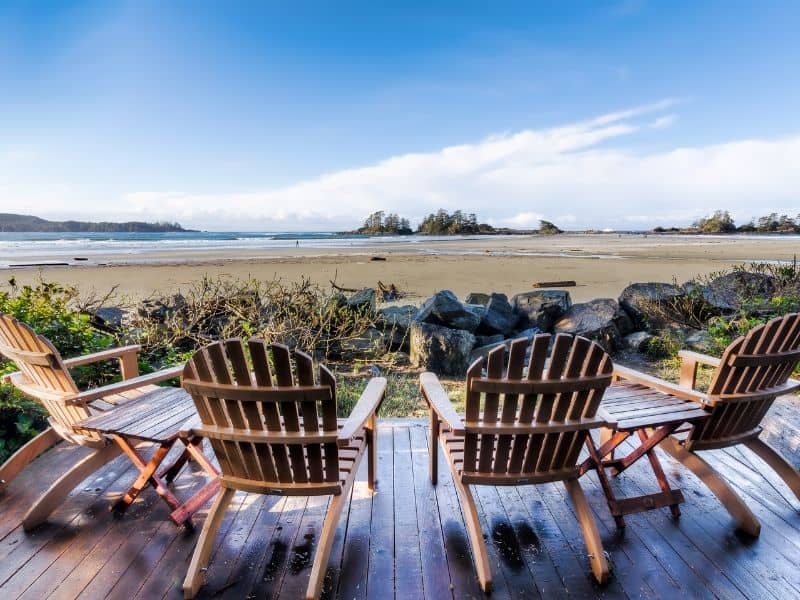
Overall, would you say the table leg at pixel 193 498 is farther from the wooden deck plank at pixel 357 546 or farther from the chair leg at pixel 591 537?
the chair leg at pixel 591 537

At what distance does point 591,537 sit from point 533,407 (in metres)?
0.60

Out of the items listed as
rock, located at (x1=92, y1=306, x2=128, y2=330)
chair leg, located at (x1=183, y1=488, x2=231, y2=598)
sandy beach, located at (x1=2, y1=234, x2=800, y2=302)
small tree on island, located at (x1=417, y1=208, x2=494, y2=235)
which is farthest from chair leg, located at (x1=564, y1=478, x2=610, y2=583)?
small tree on island, located at (x1=417, y1=208, x2=494, y2=235)

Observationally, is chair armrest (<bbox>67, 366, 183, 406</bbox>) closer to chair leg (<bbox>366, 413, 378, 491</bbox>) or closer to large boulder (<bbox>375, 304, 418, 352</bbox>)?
chair leg (<bbox>366, 413, 378, 491</bbox>)

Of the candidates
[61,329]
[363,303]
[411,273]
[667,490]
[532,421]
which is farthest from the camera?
[411,273]

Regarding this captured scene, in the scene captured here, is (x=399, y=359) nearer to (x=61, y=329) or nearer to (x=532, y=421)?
(x=61, y=329)

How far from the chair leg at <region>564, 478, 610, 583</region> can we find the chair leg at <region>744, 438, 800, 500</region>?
3.34 ft

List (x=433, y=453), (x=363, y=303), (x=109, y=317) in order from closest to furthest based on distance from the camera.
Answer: (x=433, y=453) → (x=109, y=317) → (x=363, y=303)

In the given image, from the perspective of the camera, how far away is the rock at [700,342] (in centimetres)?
514

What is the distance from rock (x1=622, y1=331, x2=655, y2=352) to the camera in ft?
19.1

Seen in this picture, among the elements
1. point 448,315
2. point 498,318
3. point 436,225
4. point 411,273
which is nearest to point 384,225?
point 436,225

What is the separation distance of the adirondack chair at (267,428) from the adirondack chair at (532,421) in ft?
1.62

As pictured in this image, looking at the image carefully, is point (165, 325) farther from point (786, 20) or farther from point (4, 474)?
point (786, 20)

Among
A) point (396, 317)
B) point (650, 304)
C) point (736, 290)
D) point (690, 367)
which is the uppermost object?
point (690, 367)

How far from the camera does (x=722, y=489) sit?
80.2 inches
